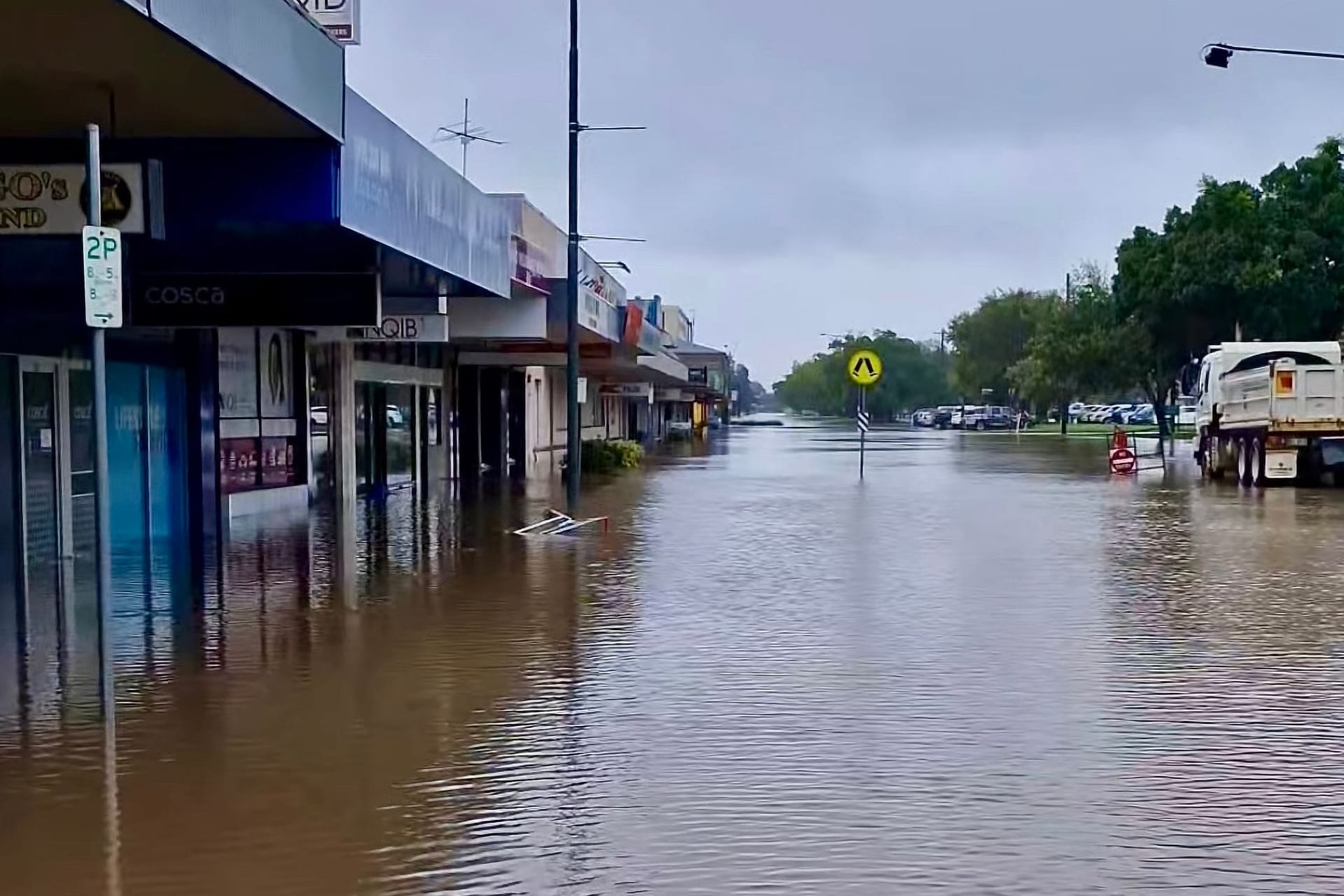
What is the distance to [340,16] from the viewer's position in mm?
17406

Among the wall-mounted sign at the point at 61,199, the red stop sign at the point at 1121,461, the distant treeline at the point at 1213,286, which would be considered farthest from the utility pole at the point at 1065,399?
the wall-mounted sign at the point at 61,199

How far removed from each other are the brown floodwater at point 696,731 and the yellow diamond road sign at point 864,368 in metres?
17.6

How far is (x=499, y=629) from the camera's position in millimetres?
11812

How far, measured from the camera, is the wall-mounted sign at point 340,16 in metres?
17.3

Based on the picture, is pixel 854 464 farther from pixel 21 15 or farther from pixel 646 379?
pixel 21 15

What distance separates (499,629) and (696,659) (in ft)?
6.56

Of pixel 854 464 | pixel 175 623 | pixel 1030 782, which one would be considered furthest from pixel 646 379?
pixel 1030 782

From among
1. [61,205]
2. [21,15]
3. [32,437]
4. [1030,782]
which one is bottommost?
[1030,782]

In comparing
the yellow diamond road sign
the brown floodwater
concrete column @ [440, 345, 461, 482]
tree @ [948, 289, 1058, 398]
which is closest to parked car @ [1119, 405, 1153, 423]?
tree @ [948, 289, 1058, 398]

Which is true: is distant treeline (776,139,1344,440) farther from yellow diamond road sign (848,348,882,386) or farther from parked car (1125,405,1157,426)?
parked car (1125,405,1157,426)

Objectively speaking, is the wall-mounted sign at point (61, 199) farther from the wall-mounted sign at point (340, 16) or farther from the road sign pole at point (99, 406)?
the wall-mounted sign at point (340, 16)

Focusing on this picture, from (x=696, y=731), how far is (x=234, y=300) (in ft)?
25.3

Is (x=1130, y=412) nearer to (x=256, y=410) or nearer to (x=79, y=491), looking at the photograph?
(x=256, y=410)

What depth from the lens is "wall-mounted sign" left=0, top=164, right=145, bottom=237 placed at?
32.4 ft
